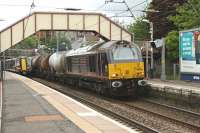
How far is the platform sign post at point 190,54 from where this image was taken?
102 feet

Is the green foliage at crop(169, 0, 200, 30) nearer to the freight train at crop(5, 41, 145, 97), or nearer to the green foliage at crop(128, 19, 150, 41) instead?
the freight train at crop(5, 41, 145, 97)

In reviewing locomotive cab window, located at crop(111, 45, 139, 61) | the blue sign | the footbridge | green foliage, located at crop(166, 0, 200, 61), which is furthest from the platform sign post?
the footbridge

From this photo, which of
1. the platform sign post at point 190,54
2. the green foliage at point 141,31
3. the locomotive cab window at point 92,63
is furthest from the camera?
the green foliage at point 141,31

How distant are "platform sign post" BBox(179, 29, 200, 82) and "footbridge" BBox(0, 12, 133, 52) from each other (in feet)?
75.8

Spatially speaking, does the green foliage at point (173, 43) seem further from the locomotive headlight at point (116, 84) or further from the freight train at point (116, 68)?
the locomotive headlight at point (116, 84)

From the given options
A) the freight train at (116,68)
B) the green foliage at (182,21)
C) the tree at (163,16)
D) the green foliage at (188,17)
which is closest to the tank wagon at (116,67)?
the freight train at (116,68)

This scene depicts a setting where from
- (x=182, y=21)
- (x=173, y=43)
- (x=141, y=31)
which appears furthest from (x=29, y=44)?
(x=182, y=21)

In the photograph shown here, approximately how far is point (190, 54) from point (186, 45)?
31.3 inches

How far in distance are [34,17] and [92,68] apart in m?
25.7

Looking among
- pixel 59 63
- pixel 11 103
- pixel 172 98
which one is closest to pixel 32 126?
pixel 11 103

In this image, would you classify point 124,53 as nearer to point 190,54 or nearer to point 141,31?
point 190,54

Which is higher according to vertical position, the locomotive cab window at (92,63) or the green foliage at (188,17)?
the green foliage at (188,17)

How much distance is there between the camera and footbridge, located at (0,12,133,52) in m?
54.3

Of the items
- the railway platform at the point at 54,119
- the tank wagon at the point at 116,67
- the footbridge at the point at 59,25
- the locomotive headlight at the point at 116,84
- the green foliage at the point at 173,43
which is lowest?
the railway platform at the point at 54,119
